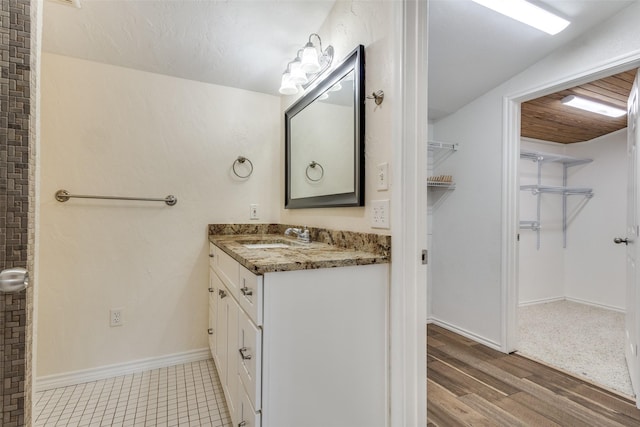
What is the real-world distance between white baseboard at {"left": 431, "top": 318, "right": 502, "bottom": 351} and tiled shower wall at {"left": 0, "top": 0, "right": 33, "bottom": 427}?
2.66 meters

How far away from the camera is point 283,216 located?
94.8 inches

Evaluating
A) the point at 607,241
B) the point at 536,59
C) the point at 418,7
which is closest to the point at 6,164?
the point at 418,7

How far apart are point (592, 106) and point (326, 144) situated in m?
2.53

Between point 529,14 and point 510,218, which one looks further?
point 510,218

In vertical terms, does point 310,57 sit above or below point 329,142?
above

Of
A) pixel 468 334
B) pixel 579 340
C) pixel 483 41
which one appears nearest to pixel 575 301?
pixel 579 340

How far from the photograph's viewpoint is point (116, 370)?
1.98 m

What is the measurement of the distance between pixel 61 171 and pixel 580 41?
3.31 metres

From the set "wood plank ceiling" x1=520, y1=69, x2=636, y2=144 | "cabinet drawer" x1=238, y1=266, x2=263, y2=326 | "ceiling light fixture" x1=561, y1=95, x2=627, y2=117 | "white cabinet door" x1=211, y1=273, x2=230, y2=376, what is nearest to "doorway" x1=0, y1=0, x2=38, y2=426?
"cabinet drawer" x1=238, y1=266, x2=263, y2=326

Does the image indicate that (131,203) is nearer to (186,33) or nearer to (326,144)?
(186,33)

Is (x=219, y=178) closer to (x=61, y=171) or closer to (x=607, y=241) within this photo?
(x=61, y=171)

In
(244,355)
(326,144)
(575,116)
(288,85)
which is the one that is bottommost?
(244,355)

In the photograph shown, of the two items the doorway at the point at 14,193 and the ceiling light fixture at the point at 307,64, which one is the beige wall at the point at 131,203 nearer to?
the ceiling light fixture at the point at 307,64

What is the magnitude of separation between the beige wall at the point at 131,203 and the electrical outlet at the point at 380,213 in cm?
128
